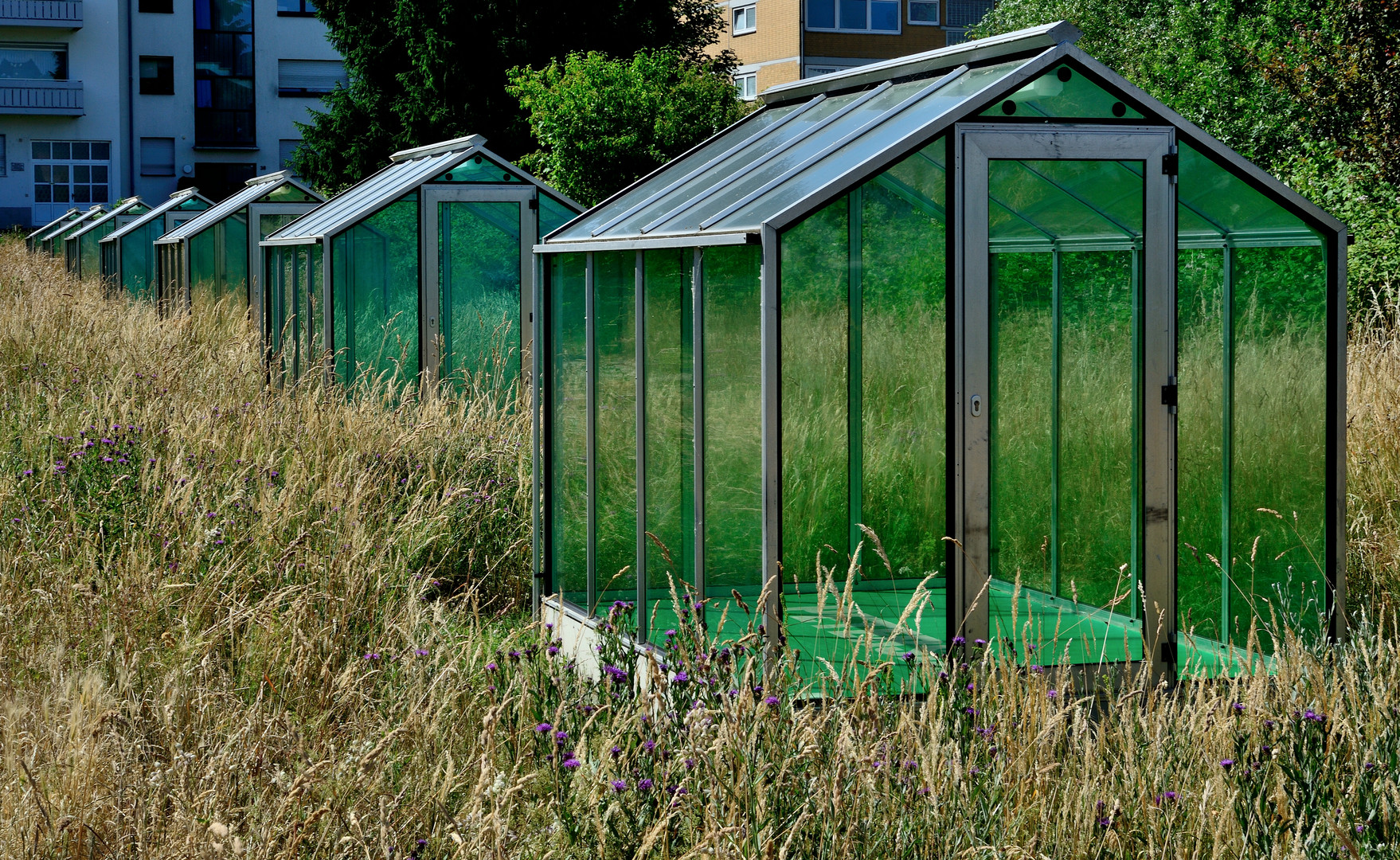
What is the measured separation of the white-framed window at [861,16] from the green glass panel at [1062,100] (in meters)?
42.0

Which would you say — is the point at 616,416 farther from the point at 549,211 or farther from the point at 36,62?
the point at 36,62

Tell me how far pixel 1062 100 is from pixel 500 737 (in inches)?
119

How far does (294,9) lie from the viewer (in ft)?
148

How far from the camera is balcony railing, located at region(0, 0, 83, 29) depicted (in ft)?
141

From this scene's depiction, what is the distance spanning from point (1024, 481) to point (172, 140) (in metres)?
43.3

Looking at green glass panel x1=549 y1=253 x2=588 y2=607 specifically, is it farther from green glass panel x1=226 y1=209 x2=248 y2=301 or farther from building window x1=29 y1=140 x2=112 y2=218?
building window x1=29 y1=140 x2=112 y2=218

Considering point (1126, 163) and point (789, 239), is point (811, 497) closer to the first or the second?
point (789, 239)

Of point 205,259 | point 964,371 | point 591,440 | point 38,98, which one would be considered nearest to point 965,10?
point 38,98

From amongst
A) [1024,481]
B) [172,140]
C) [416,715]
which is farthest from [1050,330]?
[172,140]

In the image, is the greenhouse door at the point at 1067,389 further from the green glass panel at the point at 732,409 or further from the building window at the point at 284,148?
the building window at the point at 284,148

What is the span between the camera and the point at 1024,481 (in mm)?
6496

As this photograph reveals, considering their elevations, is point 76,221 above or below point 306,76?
below

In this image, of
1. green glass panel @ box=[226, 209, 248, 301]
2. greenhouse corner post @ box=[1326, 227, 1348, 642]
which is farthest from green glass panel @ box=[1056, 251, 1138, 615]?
green glass panel @ box=[226, 209, 248, 301]

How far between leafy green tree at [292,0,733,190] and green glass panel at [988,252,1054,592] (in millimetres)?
17401
